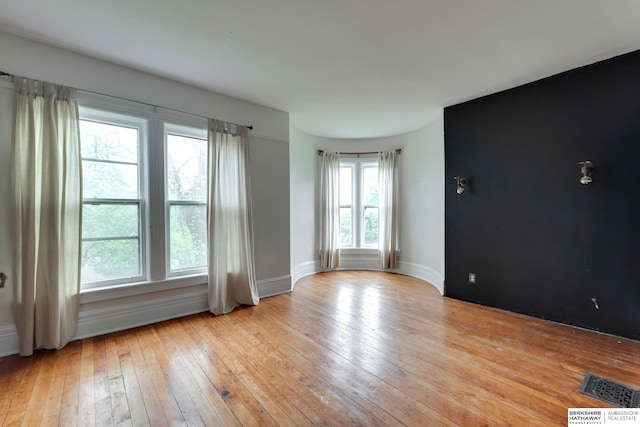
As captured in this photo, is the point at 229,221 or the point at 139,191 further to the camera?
the point at 229,221

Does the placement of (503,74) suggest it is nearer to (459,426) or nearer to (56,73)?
(459,426)

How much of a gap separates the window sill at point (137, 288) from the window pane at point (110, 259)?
125 millimetres

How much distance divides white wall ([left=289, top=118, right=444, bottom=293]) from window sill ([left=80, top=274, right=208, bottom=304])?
180cm

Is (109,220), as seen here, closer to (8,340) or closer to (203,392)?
(8,340)

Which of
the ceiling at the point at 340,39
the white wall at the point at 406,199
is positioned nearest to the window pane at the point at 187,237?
the ceiling at the point at 340,39

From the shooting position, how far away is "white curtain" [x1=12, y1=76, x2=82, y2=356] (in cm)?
222

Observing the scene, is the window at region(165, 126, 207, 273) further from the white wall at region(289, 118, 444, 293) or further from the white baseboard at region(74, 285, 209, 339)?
the white wall at region(289, 118, 444, 293)

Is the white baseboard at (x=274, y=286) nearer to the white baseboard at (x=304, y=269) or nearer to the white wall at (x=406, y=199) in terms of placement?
the white baseboard at (x=304, y=269)

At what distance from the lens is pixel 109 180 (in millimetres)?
2719

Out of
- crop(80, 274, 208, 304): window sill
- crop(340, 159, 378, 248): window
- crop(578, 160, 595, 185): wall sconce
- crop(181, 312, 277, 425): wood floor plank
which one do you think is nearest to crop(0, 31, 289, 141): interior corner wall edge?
crop(80, 274, 208, 304): window sill

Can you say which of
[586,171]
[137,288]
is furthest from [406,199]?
[137,288]

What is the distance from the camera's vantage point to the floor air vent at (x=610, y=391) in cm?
167

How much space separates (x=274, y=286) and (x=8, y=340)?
2.50 metres

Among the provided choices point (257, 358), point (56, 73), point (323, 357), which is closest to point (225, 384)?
point (257, 358)
